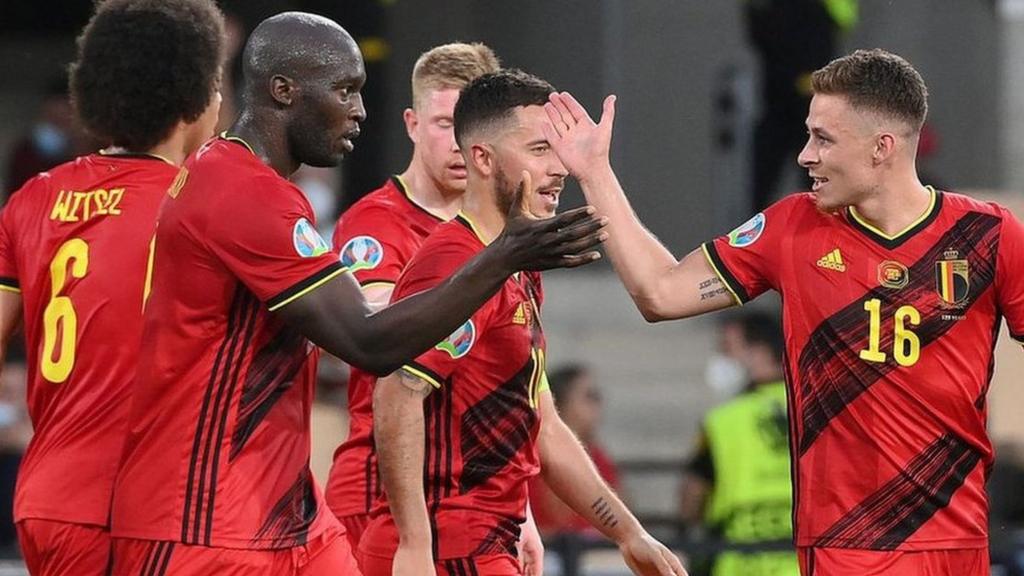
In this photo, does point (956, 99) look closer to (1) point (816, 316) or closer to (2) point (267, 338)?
(1) point (816, 316)

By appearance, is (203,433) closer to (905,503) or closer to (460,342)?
(460,342)

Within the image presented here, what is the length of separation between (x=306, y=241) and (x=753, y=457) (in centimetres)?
564

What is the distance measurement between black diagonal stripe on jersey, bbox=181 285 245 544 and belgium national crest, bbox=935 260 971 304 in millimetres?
2097

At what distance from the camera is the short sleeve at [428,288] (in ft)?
19.7

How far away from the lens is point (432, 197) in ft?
24.3

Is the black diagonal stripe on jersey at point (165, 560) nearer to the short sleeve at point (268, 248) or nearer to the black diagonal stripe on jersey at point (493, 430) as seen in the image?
the short sleeve at point (268, 248)

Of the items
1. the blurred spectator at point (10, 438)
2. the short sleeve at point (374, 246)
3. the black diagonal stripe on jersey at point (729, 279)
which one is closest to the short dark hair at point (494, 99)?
the black diagonal stripe on jersey at point (729, 279)

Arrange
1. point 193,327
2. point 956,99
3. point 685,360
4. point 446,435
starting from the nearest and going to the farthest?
point 193,327, point 446,435, point 685,360, point 956,99

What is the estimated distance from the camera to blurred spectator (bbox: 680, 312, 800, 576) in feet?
34.9

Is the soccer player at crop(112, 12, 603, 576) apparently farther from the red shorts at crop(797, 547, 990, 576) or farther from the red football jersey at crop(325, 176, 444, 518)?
the red shorts at crop(797, 547, 990, 576)

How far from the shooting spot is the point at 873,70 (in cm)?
641

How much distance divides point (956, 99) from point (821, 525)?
8.81m

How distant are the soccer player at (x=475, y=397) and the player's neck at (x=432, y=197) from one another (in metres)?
0.90

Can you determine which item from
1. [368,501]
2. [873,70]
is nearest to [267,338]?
[368,501]
